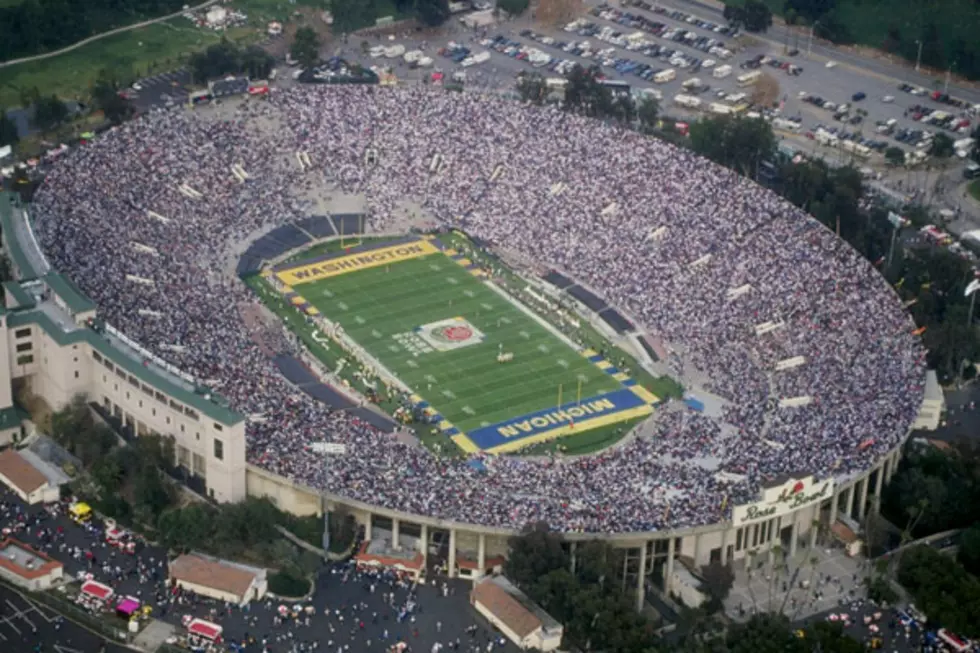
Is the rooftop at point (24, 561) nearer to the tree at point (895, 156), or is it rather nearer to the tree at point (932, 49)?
the tree at point (895, 156)

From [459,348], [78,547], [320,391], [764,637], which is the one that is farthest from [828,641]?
[459,348]

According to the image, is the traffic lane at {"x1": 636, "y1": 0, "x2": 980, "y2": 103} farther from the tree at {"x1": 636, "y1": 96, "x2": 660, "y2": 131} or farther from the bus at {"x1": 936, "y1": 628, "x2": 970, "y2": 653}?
the bus at {"x1": 936, "y1": 628, "x2": 970, "y2": 653}

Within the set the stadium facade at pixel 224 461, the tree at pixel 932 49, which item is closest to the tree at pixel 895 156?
the tree at pixel 932 49

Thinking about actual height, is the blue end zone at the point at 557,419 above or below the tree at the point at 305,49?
below

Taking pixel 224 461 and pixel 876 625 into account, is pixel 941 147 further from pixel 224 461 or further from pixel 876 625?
pixel 224 461

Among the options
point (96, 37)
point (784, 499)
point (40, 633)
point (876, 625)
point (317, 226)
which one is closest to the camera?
point (40, 633)

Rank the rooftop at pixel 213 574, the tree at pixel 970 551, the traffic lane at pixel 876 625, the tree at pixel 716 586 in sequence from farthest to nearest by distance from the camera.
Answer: the tree at pixel 970 551
the tree at pixel 716 586
the traffic lane at pixel 876 625
the rooftop at pixel 213 574
